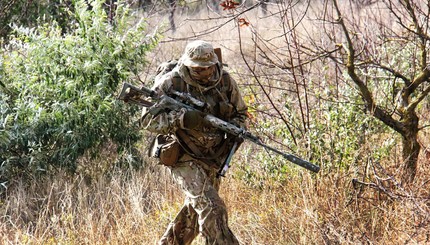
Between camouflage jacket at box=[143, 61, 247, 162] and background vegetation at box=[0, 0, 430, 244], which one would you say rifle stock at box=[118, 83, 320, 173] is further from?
background vegetation at box=[0, 0, 430, 244]

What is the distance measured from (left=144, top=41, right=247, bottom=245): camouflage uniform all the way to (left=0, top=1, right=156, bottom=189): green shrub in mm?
2235

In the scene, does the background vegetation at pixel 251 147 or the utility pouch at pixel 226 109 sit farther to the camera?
the background vegetation at pixel 251 147

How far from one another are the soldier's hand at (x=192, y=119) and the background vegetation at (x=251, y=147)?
2.34 feet

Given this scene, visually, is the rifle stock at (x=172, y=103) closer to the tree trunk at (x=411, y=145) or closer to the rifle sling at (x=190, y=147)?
the rifle sling at (x=190, y=147)

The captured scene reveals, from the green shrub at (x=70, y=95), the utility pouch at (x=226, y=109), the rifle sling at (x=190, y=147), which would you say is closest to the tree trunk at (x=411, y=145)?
the utility pouch at (x=226, y=109)

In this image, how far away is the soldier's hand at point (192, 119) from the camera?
397cm

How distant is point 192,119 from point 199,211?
59 centimetres

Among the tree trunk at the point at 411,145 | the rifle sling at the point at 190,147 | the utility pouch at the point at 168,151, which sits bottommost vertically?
the utility pouch at the point at 168,151

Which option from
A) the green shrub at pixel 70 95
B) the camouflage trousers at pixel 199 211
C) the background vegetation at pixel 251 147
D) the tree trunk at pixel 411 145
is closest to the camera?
the camouflage trousers at pixel 199 211

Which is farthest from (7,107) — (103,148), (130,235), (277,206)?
(277,206)

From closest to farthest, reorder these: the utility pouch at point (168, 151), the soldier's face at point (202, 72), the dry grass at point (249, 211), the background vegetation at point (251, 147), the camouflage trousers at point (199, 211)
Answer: the camouflage trousers at point (199, 211) → the soldier's face at point (202, 72) → the utility pouch at point (168, 151) → the dry grass at point (249, 211) → the background vegetation at point (251, 147)

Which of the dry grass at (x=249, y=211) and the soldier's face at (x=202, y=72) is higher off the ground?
the soldier's face at (x=202, y=72)

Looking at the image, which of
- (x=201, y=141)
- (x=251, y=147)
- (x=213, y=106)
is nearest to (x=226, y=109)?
(x=213, y=106)

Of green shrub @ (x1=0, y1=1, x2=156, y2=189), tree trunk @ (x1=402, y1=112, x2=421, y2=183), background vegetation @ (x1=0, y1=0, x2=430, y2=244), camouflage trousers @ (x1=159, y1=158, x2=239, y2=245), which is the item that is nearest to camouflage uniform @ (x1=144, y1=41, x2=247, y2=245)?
camouflage trousers @ (x1=159, y1=158, x2=239, y2=245)
